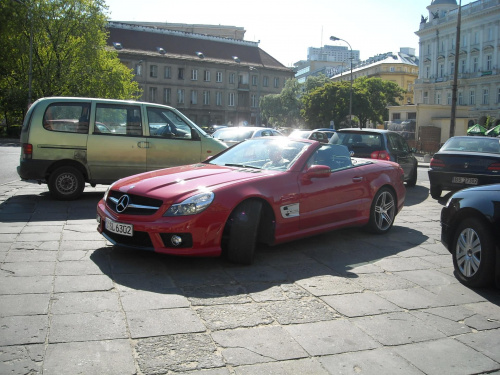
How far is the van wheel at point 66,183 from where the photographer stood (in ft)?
31.1

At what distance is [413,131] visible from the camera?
158ft

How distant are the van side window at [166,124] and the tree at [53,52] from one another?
131 feet

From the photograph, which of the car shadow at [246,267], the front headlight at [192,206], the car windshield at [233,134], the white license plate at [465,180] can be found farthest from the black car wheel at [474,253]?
the car windshield at [233,134]

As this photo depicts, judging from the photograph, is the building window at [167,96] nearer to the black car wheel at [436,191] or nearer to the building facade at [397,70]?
the building facade at [397,70]

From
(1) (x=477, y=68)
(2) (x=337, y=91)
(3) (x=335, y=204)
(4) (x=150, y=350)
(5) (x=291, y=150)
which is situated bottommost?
(4) (x=150, y=350)

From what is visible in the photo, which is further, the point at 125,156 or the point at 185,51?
the point at 185,51

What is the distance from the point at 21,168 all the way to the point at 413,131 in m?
43.5

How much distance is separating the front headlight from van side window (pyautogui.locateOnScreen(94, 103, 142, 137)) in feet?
16.6

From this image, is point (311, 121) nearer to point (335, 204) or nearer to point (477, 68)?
point (477, 68)

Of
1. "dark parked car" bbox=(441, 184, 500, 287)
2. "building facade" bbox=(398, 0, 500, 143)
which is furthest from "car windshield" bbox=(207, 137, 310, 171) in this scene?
"building facade" bbox=(398, 0, 500, 143)

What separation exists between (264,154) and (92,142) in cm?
428

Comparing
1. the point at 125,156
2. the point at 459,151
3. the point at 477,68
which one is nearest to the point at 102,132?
the point at 125,156

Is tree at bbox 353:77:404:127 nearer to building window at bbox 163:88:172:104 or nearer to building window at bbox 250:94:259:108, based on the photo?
building window at bbox 250:94:259:108

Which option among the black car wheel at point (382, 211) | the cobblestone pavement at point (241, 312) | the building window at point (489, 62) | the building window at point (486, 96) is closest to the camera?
the cobblestone pavement at point (241, 312)
